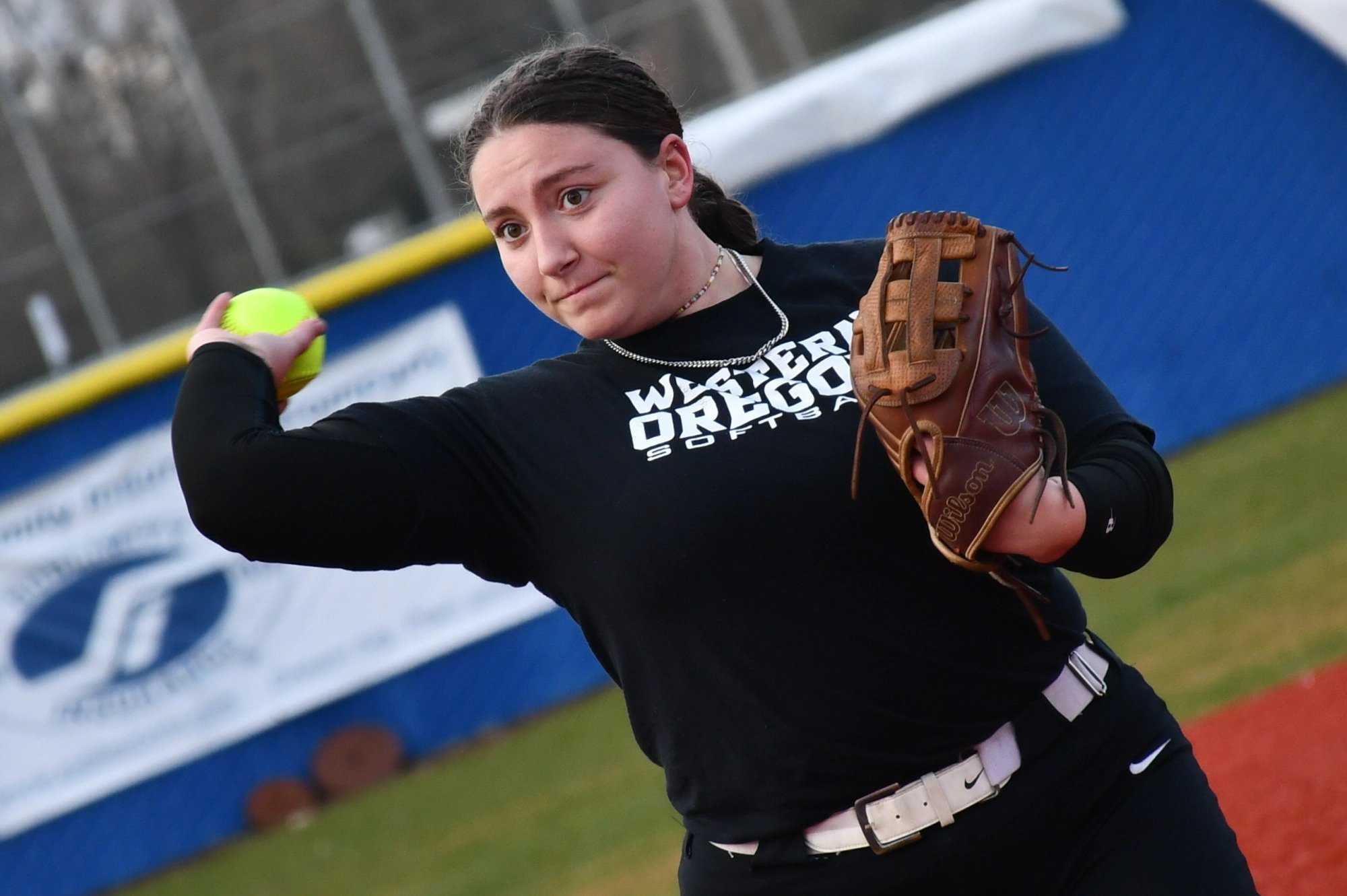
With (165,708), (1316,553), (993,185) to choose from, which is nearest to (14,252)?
(165,708)

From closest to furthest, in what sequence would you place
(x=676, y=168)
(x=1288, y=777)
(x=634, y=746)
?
1. (x=676, y=168)
2. (x=1288, y=777)
3. (x=634, y=746)

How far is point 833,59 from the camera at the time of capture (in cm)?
1024

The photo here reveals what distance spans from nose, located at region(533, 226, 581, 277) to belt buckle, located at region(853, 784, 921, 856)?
32.4 inches

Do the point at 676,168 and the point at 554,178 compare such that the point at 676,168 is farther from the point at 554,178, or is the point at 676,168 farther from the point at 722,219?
the point at 554,178

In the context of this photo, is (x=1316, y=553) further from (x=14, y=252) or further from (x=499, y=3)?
(x=14, y=252)

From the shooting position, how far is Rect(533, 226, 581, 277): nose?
2.13m

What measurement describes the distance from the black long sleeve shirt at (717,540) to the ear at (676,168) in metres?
0.30

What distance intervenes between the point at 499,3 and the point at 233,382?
12.4 metres

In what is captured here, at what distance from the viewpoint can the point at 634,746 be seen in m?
7.26

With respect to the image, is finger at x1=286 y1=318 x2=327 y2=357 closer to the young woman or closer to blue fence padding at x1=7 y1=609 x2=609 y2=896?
the young woman

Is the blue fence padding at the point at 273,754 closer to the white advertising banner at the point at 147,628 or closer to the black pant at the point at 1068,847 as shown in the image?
the white advertising banner at the point at 147,628

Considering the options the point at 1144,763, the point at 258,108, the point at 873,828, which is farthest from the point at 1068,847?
the point at 258,108

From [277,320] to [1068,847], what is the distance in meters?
1.42

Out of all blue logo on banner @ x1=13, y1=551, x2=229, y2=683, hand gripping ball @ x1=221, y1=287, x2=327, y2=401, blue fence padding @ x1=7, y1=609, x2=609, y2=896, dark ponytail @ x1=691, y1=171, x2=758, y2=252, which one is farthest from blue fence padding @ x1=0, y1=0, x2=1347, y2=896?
hand gripping ball @ x1=221, y1=287, x2=327, y2=401
